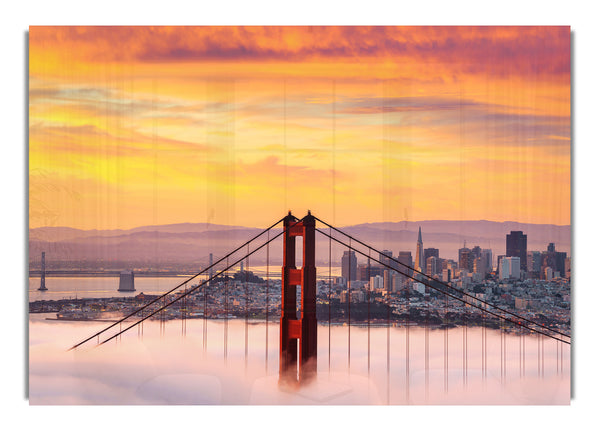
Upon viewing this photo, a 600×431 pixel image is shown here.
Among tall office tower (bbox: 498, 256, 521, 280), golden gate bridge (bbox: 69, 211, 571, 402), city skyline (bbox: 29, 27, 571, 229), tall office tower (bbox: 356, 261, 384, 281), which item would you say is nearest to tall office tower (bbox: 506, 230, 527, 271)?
tall office tower (bbox: 498, 256, 521, 280)

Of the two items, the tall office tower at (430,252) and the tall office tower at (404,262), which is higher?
the tall office tower at (430,252)

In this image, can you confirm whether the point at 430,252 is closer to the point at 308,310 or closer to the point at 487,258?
the point at 487,258

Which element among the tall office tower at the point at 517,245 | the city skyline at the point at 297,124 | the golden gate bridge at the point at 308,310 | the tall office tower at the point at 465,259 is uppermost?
the city skyline at the point at 297,124

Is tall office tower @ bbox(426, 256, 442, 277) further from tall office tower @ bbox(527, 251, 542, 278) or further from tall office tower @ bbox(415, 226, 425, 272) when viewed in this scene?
tall office tower @ bbox(527, 251, 542, 278)

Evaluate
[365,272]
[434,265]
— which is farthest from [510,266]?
[365,272]

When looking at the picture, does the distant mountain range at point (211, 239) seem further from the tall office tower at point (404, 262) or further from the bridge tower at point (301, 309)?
the bridge tower at point (301, 309)

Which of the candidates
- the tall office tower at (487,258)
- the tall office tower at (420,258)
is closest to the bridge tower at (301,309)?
the tall office tower at (420,258)

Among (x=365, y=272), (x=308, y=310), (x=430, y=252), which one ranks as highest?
(x=430, y=252)

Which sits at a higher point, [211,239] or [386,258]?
[211,239]
